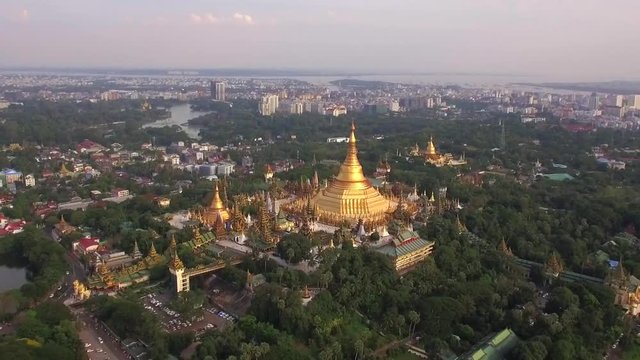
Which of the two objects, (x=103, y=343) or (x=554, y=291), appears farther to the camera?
(x=554, y=291)

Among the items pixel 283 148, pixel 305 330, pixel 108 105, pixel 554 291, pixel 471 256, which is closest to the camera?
pixel 305 330

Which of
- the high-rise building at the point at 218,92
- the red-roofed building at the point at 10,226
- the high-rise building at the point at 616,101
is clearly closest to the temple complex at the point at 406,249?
the red-roofed building at the point at 10,226

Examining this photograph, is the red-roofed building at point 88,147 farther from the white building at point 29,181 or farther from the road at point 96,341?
the road at point 96,341

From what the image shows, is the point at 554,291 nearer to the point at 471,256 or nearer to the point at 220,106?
the point at 471,256

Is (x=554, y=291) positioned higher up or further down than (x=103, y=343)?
higher up

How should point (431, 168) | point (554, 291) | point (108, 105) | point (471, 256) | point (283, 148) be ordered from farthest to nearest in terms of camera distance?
point (108, 105) → point (283, 148) → point (431, 168) → point (471, 256) → point (554, 291)

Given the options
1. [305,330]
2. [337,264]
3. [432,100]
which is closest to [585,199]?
[337,264]

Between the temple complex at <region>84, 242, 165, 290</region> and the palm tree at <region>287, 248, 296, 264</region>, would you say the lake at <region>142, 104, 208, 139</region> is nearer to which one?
the temple complex at <region>84, 242, 165, 290</region>

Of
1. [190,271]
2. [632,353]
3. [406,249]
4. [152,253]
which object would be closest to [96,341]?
[190,271]
